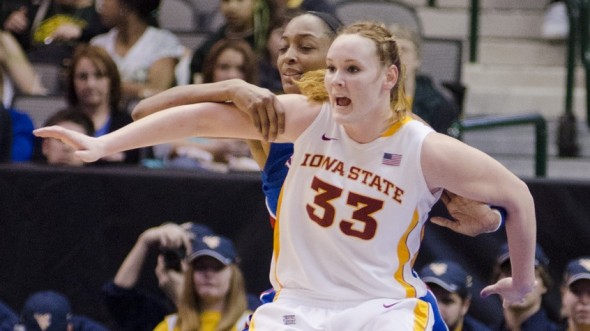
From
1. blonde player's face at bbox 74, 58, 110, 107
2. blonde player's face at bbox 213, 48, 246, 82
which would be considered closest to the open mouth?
blonde player's face at bbox 213, 48, 246, 82

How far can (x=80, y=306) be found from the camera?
261 inches

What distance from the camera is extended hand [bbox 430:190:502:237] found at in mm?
4232

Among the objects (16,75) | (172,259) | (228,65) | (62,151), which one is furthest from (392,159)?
(16,75)

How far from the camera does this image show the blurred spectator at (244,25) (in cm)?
810

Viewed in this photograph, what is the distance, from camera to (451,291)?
605 centimetres

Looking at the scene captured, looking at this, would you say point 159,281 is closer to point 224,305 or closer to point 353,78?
point 224,305

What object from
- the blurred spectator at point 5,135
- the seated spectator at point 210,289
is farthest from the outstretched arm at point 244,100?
the blurred spectator at point 5,135

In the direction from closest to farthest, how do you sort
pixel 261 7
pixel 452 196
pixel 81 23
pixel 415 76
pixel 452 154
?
pixel 452 154 < pixel 452 196 < pixel 415 76 < pixel 261 7 < pixel 81 23

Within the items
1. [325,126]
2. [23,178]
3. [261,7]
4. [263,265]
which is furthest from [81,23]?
[325,126]

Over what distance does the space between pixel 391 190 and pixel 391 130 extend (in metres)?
0.20

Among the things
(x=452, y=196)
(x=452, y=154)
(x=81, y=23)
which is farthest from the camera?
(x=81, y=23)

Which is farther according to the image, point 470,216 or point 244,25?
point 244,25

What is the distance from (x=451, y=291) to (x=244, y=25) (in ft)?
9.24

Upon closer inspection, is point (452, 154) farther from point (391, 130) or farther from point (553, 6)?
point (553, 6)
